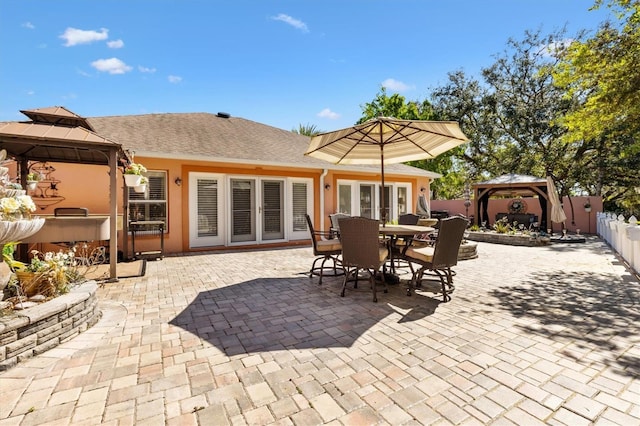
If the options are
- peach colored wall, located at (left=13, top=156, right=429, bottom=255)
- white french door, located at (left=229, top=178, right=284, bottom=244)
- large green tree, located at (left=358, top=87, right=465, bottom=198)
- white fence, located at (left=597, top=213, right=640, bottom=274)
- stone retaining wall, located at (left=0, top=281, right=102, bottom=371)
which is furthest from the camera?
large green tree, located at (left=358, top=87, right=465, bottom=198)

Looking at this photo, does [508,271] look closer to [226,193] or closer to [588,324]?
[588,324]

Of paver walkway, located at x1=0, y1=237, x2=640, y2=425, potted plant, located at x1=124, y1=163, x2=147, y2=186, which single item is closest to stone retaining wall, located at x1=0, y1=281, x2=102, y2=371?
paver walkway, located at x1=0, y1=237, x2=640, y2=425

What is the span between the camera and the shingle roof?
861 centimetres

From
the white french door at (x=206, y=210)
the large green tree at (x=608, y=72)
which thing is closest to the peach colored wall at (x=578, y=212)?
the large green tree at (x=608, y=72)

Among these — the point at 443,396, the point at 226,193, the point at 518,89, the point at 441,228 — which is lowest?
the point at 443,396

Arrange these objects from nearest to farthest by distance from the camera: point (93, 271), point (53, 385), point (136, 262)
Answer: point (53, 385)
point (93, 271)
point (136, 262)

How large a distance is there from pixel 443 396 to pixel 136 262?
7330 millimetres

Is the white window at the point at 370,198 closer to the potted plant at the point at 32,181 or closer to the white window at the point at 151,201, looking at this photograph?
the white window at the point at 151,201

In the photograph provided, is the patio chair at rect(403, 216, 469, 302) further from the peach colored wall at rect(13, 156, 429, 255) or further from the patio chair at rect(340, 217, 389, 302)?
the peach colored wall at rect(13, 156, 429, 255)

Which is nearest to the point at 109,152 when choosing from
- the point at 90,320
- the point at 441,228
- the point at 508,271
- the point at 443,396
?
the point at 90,320

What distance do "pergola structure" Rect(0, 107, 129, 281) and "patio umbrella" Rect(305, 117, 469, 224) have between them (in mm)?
3430

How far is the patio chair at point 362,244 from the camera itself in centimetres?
436

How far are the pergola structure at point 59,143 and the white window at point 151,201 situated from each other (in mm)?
1594

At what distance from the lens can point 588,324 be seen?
349 centimetres
